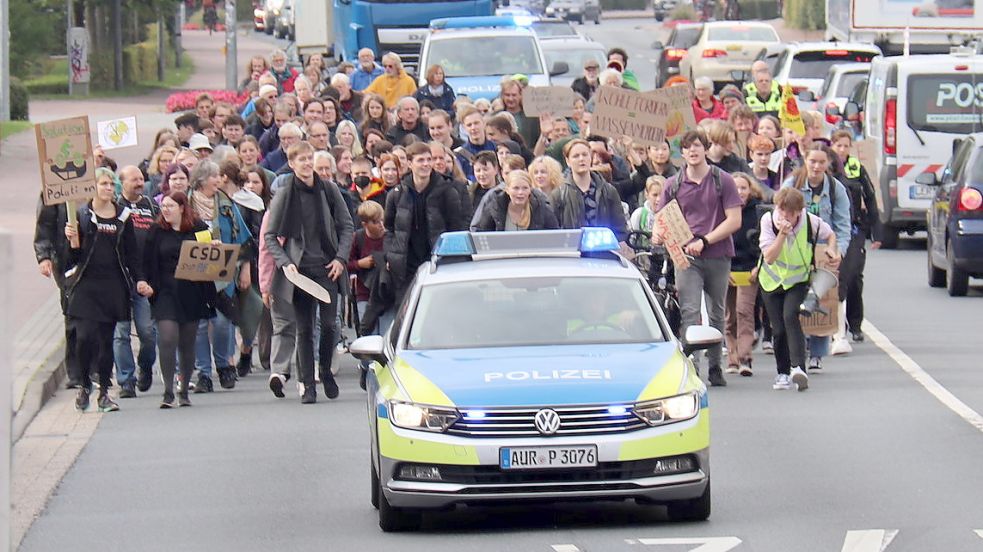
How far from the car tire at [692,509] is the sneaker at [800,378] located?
15.7 feet

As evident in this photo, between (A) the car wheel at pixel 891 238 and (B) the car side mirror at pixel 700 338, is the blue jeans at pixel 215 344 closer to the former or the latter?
(B) the car side mirror at pixel 700 338

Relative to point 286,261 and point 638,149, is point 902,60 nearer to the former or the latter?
point 638,149

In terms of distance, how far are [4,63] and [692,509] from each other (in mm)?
30951

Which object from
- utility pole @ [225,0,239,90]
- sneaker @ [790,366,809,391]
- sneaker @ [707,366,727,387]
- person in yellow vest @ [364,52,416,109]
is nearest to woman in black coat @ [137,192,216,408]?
sneaker @ [707,366,727,387]

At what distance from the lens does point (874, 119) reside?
26.0 metres

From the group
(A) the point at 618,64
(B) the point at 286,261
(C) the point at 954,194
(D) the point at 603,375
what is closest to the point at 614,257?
(D) the point at 603,375

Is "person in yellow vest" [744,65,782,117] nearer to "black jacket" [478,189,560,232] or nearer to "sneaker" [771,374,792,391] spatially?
"sneaker" [771,374,792,391]

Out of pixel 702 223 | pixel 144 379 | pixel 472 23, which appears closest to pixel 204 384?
pixel 144 379

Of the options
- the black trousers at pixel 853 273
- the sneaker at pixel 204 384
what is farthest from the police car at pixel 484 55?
the sneaker at pixel 204 384

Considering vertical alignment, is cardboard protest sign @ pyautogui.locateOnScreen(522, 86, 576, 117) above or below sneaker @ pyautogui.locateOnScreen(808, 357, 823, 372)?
above

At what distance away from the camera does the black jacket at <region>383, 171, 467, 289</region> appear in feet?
49.6

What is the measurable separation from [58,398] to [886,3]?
20.5 meters

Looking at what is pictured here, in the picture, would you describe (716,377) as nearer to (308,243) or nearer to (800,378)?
(800,378)

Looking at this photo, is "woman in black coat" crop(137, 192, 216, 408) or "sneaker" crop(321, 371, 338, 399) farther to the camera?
"sneaker" crop(321, 371, 338, 399)
